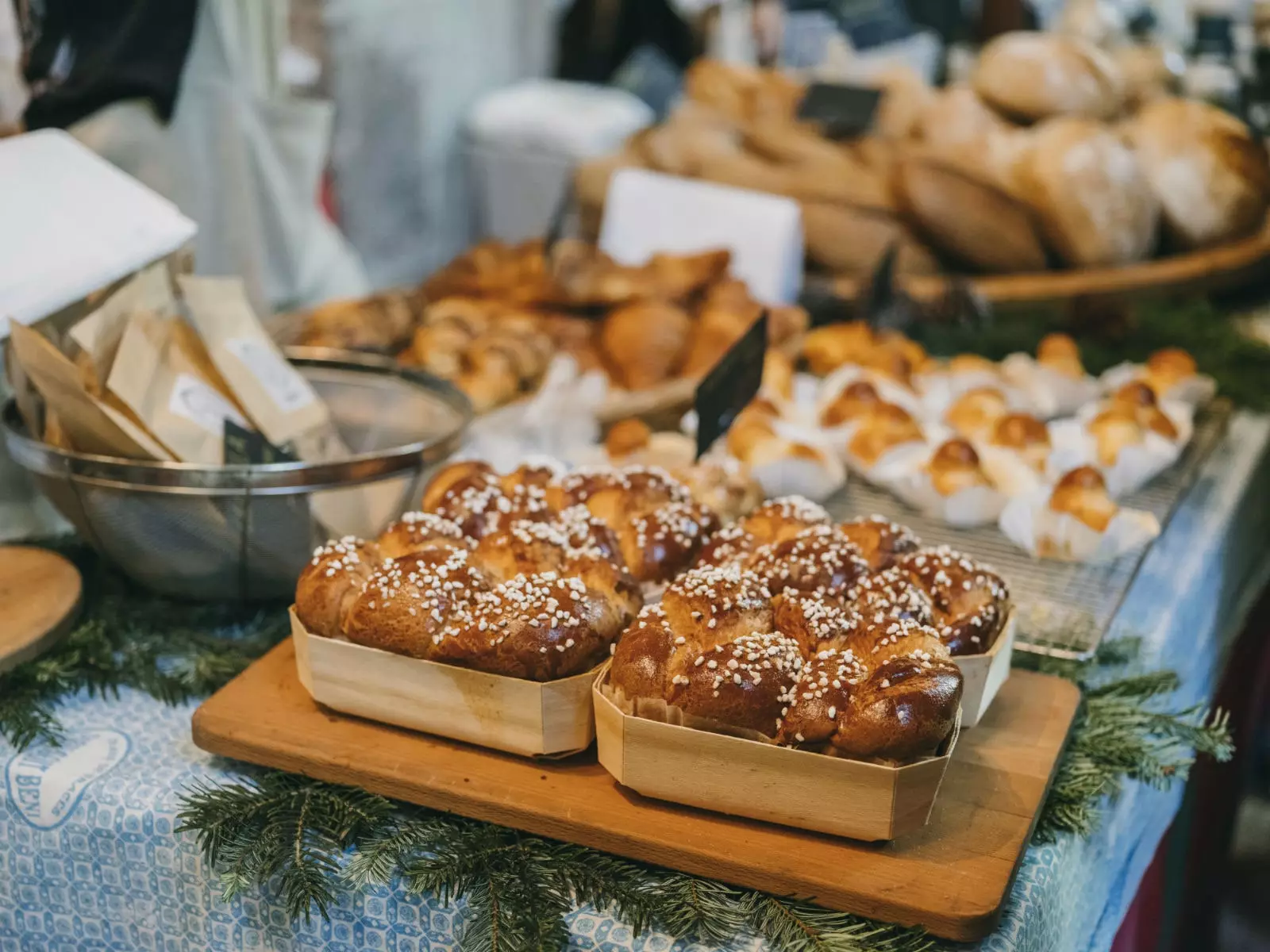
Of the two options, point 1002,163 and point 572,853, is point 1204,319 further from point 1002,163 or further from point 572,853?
point 572,853

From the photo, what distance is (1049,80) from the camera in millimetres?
3057

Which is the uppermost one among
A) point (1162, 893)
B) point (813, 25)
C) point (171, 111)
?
point (171, 111)

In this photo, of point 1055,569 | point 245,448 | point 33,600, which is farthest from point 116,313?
→ point 1055,569

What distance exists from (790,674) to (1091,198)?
2.07 metres

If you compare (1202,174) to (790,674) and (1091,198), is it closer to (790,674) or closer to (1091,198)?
(1091,198)

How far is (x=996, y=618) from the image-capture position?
125cm

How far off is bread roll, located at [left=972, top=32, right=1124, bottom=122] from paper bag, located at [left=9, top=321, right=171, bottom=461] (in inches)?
95.3

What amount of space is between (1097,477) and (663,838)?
3.18 ft

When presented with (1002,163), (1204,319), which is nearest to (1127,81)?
(1002,163)

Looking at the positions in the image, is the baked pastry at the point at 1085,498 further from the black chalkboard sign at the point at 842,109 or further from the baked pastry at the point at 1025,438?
the black chalkboard sign at the point at 842,109

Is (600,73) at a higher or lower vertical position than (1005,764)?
lower

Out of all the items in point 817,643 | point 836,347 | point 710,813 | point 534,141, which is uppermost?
point 817,643

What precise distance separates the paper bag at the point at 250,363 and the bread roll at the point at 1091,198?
6.09ft

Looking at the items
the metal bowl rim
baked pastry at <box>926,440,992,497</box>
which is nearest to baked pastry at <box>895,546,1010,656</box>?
baked pastry at <box>926,440,992,497</box>
